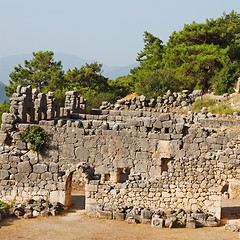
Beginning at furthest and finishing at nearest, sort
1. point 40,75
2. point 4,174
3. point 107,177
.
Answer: point 40,75 < point 107,177 < point 4,174

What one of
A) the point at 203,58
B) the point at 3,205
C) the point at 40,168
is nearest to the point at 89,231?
the point at 40,168

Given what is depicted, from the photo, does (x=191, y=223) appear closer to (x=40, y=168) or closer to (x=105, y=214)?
Result: (x=105, y=214)

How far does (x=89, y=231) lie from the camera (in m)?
12.3

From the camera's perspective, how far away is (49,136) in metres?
18.2

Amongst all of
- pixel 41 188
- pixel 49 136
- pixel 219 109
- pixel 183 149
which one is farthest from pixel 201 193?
pixel 219 109

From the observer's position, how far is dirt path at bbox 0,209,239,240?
11836 millimetres

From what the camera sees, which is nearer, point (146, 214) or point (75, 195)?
point (146, 214)

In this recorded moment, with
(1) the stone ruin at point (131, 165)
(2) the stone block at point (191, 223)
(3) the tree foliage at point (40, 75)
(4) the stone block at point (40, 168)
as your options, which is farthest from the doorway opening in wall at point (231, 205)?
(3) the tree foliage at point (40, 75)

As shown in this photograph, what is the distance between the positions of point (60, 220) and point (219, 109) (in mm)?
13342

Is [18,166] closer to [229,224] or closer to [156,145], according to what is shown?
[156,145]

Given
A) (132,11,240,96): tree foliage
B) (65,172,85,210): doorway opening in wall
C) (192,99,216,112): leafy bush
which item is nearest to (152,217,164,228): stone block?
(65,172,85,210): doorway opening in wall

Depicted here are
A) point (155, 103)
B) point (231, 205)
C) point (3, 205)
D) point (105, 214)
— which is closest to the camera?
point (105, 214)

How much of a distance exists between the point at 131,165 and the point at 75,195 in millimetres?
2585

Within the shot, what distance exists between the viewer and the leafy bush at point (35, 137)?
17953 millimetres
